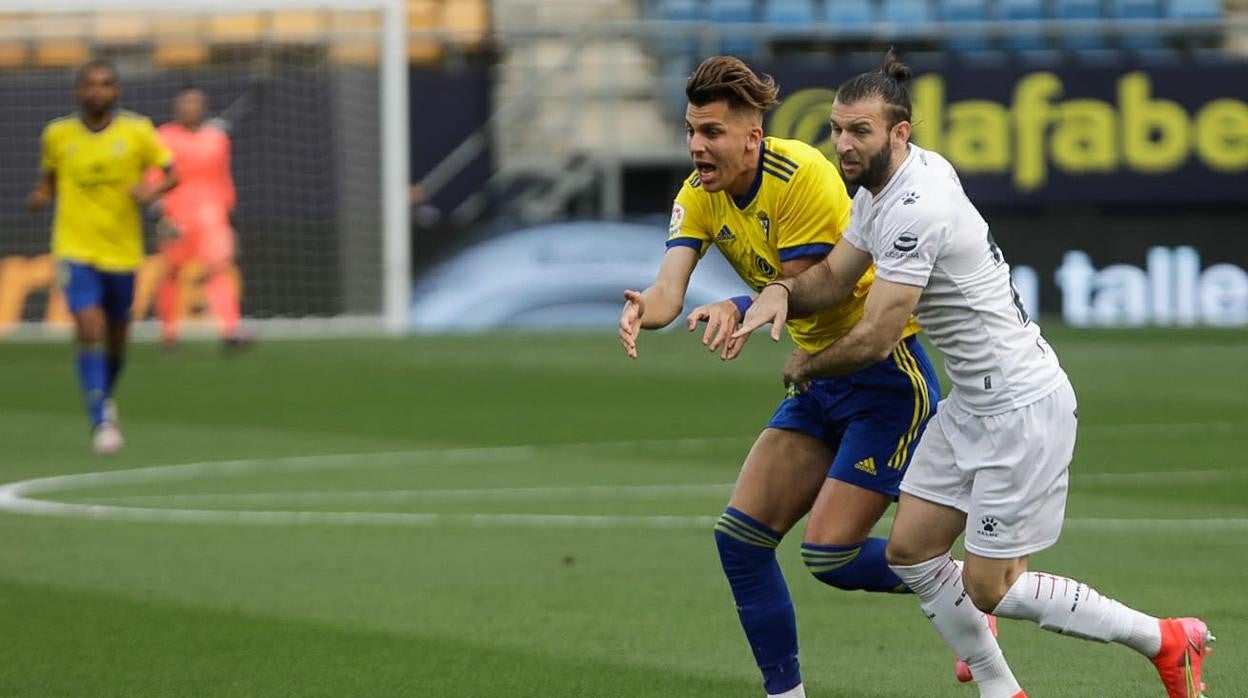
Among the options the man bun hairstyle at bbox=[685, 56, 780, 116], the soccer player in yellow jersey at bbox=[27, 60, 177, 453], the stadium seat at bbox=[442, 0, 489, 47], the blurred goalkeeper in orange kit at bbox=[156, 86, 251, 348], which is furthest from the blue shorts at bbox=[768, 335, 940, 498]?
the stadium seat at bbox=[442, 0, 489, 47]

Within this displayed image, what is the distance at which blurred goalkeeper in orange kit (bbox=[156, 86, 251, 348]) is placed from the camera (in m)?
22.0

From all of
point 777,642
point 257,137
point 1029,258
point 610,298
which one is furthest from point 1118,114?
point 777,642

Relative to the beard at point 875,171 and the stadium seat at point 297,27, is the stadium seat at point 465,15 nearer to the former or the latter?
the stadium seat at point 297,27

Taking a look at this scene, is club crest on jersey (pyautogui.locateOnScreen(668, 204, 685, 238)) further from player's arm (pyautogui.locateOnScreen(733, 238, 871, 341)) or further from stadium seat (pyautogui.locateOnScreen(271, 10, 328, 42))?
stadium seat (pyautogui.locateOnScreen(271, 10, 328, 42))

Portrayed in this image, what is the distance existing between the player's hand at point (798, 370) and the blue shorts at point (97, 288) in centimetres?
899

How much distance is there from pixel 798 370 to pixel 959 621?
2.99 ft

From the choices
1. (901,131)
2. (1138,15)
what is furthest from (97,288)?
(1138,15)

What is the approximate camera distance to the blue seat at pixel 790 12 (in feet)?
93.0

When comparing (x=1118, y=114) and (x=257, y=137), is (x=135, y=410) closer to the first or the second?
(x=257, y=137)

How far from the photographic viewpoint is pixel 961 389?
6156 mm

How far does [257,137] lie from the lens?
26031 mm

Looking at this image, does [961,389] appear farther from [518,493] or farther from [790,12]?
[790,12]

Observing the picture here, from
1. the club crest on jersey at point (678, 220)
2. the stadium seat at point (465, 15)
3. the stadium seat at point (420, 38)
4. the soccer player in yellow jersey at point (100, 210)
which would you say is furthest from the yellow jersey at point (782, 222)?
the stadium seat at point (465, 15)

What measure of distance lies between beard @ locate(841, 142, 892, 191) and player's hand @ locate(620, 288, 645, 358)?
709 mm
